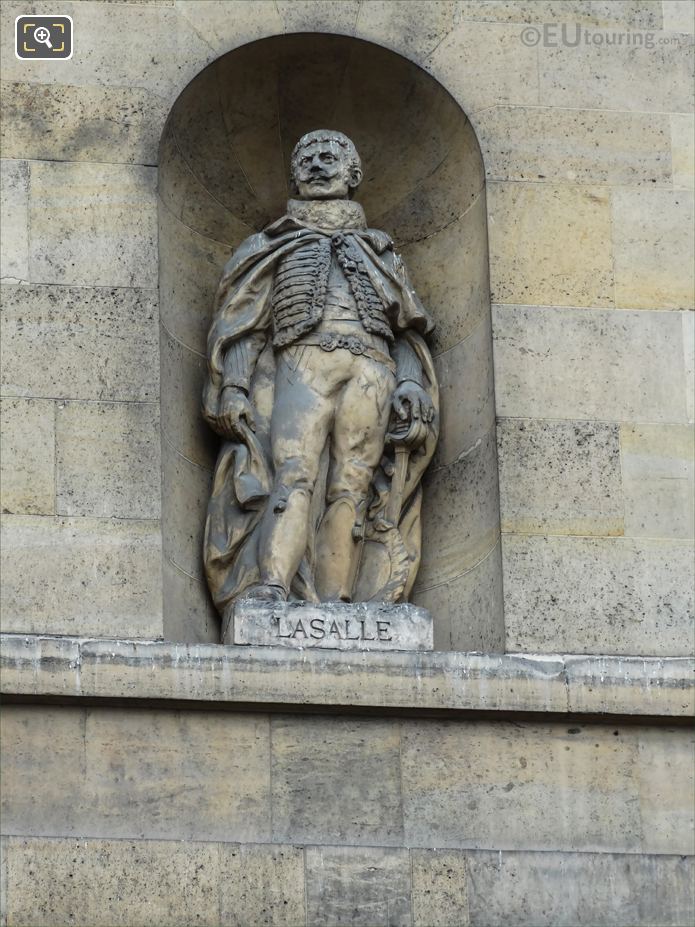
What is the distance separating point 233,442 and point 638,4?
10.9 feet

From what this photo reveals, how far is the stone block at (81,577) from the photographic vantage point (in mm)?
13641

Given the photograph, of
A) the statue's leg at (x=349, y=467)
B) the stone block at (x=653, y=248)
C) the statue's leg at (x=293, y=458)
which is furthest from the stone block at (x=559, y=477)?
the statue's leg at (x=293, y=458)

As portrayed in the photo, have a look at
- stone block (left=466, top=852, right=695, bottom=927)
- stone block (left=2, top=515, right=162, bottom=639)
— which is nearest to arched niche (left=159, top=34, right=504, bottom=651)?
stone block (left=2, top=515, right=162, bottom=639)

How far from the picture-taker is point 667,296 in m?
14.9

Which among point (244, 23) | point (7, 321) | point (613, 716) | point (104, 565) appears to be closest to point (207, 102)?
point (244, 23)

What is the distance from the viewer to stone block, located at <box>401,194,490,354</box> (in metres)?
15.1

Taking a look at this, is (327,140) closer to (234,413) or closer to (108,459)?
(234,413)

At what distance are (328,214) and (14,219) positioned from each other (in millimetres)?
1658

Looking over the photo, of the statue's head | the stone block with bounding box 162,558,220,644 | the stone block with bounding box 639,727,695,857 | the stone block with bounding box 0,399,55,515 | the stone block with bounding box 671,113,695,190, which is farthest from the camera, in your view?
the stone block with bounding box 671,113,695,190

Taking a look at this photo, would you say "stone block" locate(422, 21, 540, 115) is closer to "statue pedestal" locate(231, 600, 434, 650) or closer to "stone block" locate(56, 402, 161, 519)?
"stone block" locate(56, 402, 161, 519)

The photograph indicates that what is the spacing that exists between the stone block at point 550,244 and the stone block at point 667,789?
94.4 inches

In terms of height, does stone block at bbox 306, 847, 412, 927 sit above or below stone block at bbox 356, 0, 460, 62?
below

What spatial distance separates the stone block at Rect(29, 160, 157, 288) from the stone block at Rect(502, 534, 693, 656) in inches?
92.7

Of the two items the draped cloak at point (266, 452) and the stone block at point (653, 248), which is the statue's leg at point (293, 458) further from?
the stone block at point (653, 248)
